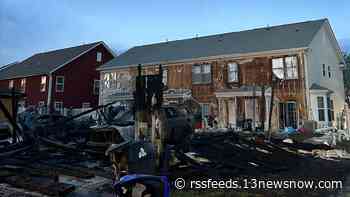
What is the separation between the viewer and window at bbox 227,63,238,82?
977 inches

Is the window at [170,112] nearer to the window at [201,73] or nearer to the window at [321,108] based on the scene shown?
the window at [321,108]

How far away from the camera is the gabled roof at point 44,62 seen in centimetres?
3586

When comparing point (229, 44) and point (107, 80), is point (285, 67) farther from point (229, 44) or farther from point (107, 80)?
point (107, 80)

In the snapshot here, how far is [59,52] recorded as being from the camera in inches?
1624

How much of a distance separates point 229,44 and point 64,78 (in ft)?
61.9

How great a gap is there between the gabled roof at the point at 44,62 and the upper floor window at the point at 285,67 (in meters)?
22.9

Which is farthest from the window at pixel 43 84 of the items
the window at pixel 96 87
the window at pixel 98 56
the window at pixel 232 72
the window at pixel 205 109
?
the window at pixel 232 72

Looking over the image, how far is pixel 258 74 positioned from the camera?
23.8 m

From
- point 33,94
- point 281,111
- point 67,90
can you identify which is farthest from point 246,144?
point 33,94

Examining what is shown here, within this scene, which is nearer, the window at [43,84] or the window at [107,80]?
the window at [107,80]

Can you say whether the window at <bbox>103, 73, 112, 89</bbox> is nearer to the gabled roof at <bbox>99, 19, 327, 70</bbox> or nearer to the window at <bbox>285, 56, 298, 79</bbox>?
the gabled roof at <bbox>99, 19, 327, 70</bbox>

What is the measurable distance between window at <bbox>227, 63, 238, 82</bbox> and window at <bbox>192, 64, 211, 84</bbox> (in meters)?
1.78

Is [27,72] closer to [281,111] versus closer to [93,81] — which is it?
[93,81]

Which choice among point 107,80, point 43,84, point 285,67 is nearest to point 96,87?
point 107,80
